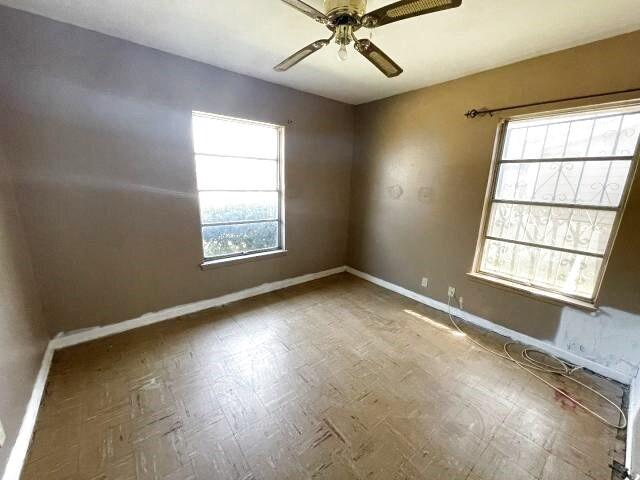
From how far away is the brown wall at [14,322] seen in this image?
1279 mm

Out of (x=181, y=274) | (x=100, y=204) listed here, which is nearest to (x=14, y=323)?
(x=100, y=204)

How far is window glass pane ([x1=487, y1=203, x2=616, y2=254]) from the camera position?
2012 mm

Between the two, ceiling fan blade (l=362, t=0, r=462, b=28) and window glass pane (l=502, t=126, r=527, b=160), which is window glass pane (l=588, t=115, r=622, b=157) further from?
ceiling fan blade (l=362, t=0, r=462, b=28)

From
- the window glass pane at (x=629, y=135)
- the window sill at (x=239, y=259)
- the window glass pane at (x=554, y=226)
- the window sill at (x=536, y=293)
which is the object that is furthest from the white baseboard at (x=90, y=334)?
the window glass pane at (x=629, y=135)

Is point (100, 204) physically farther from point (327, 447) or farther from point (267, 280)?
point (327, 447)

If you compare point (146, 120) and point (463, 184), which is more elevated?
point (146, 120)

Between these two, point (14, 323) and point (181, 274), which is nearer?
point (14, 323)

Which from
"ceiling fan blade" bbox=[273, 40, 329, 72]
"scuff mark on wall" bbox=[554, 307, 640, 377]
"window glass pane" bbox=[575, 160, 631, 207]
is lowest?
"scuff mark on wall" bbox=[554, 307, 640, 377]

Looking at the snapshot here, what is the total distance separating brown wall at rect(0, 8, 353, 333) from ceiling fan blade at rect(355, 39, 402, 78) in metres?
1.60

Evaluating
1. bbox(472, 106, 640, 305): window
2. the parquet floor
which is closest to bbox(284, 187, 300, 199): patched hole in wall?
the parquet floor

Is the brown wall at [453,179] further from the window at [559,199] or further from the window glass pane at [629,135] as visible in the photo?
the window glass pane at [629,135]

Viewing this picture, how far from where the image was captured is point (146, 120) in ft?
7.22

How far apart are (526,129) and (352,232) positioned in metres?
2.38

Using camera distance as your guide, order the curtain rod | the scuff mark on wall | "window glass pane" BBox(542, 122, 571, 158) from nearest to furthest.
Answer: the curtain rod
the scuff mark on wall
"window glass pane" BBox(542, 122, 571, 158)
